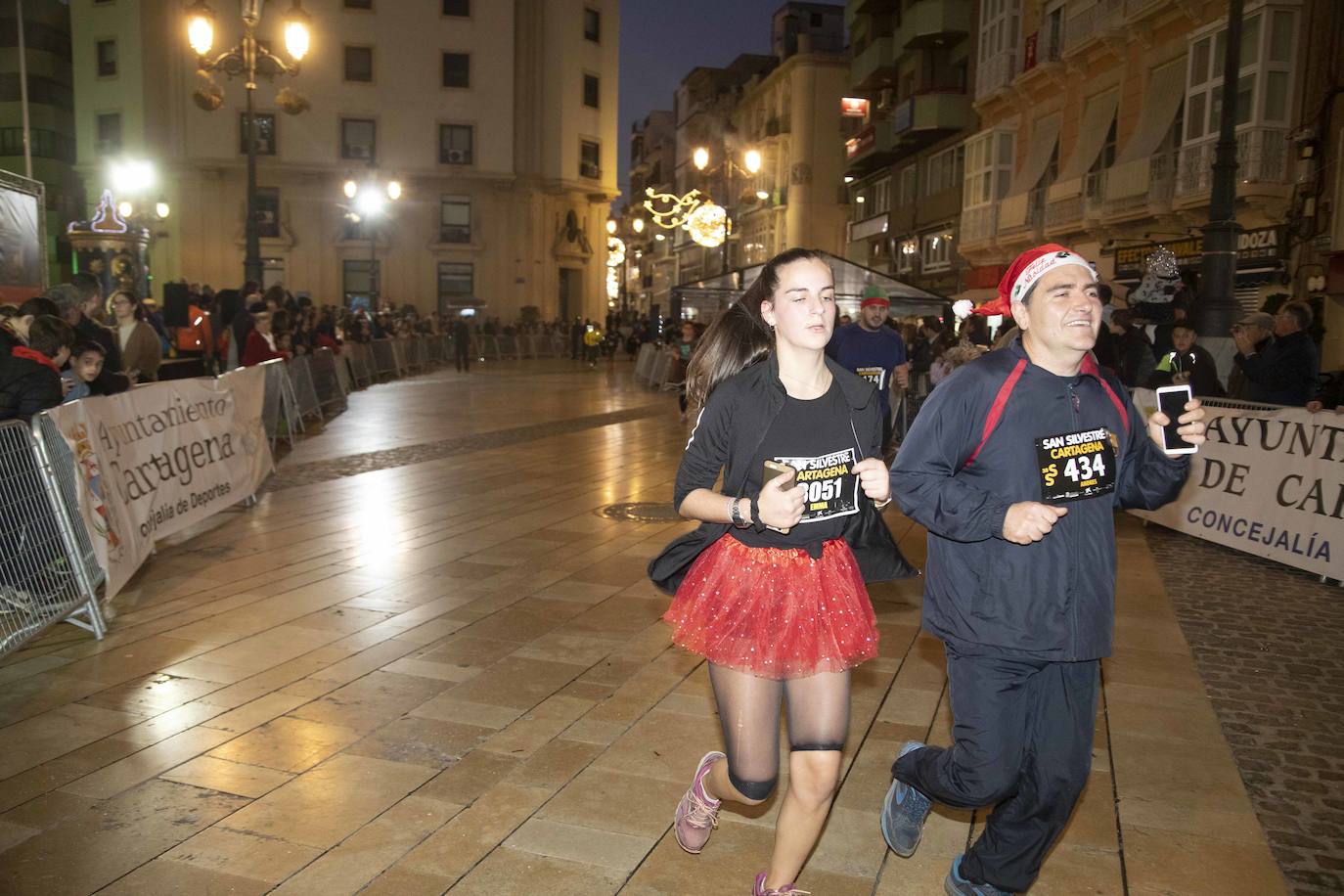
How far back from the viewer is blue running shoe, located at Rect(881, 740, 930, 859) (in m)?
3.48

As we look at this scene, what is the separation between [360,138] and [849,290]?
99.6ft

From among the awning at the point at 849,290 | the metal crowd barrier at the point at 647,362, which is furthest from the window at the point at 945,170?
the awning at the point at 849,290

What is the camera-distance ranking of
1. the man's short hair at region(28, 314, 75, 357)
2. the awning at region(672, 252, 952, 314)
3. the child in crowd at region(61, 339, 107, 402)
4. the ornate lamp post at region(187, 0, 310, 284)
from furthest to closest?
1. the awning at region(672, 252, 952, 314)
2. the ornate lamp post at region(187, 0, 310, 284)
3. the child in crowd at region(61, 339, 107, 402)
4. the man's short hair at region(28, 314, 75, 357)

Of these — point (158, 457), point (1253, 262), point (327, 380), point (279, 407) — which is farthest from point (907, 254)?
point (158, 457)

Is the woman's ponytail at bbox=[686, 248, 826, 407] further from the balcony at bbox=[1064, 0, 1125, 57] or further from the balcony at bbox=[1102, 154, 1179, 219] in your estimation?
the balcony at bbox=[1064, 0, 1125, 57]

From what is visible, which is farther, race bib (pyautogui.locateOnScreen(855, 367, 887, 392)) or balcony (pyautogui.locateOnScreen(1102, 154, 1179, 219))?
balcony (pyautogui.locateOnScreen(1102, 154, 1179, 219))

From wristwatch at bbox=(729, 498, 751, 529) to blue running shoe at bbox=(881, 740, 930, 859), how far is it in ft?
3.32

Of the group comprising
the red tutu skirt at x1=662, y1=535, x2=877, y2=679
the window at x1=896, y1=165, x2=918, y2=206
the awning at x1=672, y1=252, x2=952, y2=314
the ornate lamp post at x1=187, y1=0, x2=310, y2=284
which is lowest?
the red tutu skirt at x1=662, y1=535, x2=877, y2=679

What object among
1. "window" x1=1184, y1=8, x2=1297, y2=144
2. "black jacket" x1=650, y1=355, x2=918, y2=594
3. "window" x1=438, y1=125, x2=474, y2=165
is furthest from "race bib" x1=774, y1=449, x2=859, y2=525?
"window" x1=438, y1=125, x2=474, y2=165

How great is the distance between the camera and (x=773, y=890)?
313cm

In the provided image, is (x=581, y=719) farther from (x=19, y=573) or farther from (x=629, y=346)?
(x=629, y=346)

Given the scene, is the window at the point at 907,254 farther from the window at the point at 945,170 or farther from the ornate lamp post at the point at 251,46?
the ornate lamp post at the point at 251,46

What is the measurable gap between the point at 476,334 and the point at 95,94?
20.5 m

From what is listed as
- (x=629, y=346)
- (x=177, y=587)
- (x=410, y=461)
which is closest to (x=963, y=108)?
(x=629, y=346)
